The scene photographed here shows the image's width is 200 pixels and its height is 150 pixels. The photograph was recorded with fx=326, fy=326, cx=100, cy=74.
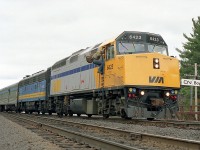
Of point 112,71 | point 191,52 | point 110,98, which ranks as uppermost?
point 191,52

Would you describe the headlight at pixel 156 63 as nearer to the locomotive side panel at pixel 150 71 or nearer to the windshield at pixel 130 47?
the locomotive side panel at pixel 150 71

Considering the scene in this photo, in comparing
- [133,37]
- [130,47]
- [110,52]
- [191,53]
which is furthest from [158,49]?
[191,53]

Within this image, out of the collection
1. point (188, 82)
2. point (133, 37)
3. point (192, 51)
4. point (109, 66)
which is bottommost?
point (188, 82)

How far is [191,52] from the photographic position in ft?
139

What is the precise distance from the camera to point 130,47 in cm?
1402

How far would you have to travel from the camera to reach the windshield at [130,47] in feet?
45.4

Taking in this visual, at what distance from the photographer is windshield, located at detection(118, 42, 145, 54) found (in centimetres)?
1384

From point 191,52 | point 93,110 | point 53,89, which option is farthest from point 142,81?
point 191,52

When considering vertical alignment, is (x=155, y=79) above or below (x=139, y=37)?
below

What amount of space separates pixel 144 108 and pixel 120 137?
491 cm

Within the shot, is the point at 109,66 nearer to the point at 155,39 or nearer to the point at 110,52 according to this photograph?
the point at 110,52

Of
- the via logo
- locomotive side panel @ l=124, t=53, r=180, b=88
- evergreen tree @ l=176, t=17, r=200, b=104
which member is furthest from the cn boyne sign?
evergreen tree @ l=176, t=17, r=200, b=104

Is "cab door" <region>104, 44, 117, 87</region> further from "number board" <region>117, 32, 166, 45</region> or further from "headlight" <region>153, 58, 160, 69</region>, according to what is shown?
"headlight" <region>153, 58, 160, 69</region>

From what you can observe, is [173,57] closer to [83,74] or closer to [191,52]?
[83,74]
